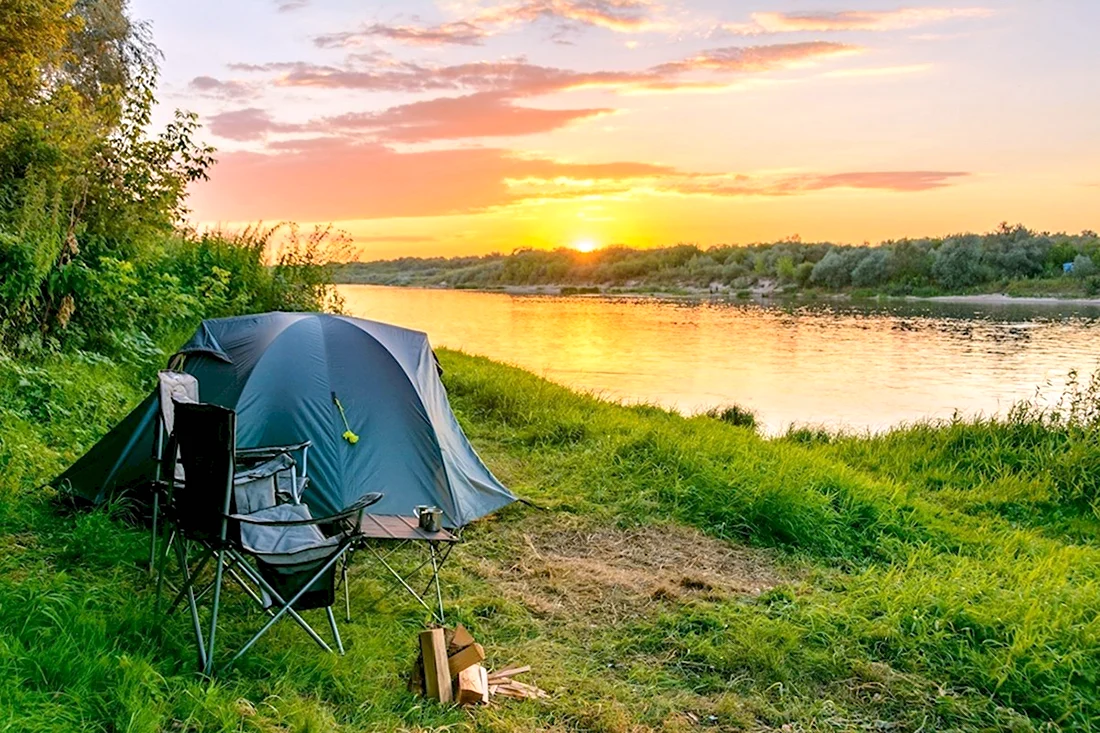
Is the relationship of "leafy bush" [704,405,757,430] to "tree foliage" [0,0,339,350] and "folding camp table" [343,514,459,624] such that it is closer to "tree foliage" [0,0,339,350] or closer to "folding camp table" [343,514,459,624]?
"tree foliage" [0,0,339,350]

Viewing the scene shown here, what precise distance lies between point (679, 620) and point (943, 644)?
4.12 ft

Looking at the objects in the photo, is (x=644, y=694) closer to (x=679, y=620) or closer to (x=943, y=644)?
(x=679, y=620)

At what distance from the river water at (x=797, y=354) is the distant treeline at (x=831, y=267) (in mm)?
9982

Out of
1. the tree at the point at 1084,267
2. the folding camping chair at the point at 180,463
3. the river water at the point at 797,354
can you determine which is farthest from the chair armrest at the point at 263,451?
the tree at the point at 1084,267

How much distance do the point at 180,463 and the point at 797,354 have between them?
76.4 feet

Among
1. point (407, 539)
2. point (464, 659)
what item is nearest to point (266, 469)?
point (407, 539)

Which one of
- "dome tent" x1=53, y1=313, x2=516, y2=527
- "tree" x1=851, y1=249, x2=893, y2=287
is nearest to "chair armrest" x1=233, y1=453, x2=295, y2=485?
"dome tent" x1=53, y1=313, x2=516, y2=527

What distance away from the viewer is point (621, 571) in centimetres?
471

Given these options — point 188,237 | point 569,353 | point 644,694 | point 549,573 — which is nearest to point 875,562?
point 549,573

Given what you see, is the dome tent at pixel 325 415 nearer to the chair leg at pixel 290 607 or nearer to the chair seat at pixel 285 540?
the chair seat at pixel 285 540

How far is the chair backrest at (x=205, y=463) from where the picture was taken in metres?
2.91

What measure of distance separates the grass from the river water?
5.74 meters

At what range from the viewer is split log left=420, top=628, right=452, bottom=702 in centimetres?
299

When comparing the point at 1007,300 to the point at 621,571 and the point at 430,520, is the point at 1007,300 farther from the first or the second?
the point at 430,520
